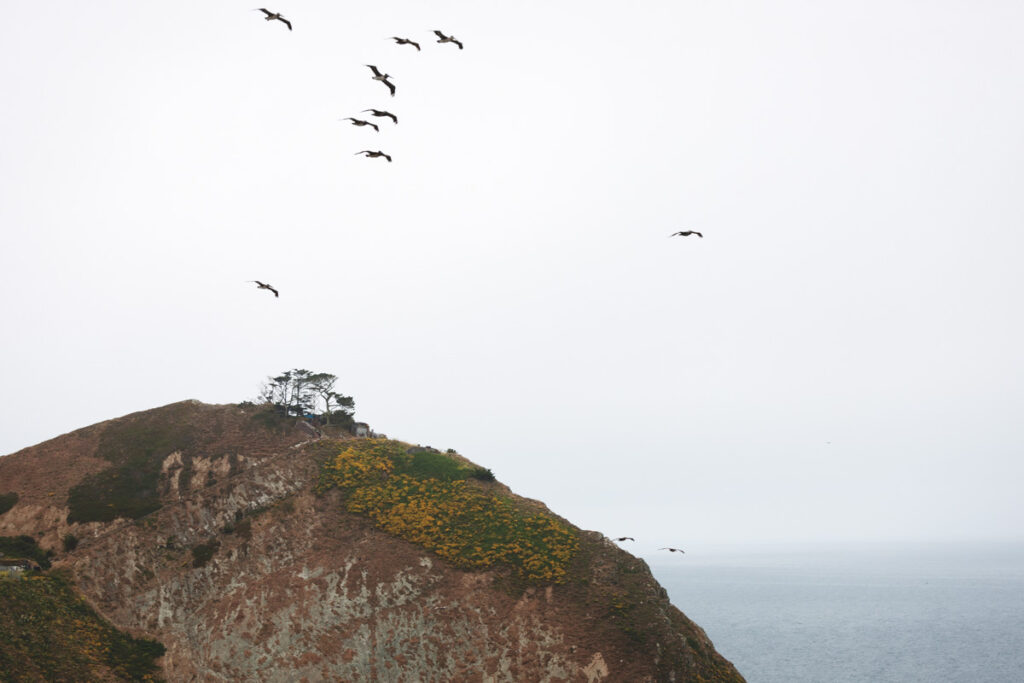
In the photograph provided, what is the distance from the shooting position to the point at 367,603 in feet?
173

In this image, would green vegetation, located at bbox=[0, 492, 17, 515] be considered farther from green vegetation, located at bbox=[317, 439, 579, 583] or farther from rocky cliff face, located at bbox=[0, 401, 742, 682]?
green vegetation, located at bbox=[317, 439, 579, 583]

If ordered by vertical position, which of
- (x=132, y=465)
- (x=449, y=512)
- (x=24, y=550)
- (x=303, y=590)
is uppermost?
(x=132, y=465)

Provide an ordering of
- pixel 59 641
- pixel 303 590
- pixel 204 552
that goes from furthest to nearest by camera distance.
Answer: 1. pixel 204 552
2. pixel 303 590
3. pixel 59 641

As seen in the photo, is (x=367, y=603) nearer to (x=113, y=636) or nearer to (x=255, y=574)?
(x=255, y=574)

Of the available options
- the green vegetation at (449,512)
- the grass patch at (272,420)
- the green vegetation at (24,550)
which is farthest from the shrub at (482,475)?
the green vegetation at (24,550)

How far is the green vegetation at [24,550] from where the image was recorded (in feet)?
166

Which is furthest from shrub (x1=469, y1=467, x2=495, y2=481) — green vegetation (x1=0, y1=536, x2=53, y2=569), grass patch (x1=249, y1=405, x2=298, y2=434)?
green vegetation (x1=0, y1=536, x2=53, y2=569)

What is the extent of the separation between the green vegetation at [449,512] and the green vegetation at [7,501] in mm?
27555

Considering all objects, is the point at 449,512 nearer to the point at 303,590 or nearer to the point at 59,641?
the point at 303,590

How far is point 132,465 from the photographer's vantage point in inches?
2501

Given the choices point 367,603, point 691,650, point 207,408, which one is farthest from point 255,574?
point 691,650

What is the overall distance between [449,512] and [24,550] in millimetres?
36368

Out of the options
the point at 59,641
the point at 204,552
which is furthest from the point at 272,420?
the point at 59,641

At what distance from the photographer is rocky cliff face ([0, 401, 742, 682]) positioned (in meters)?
48.8
